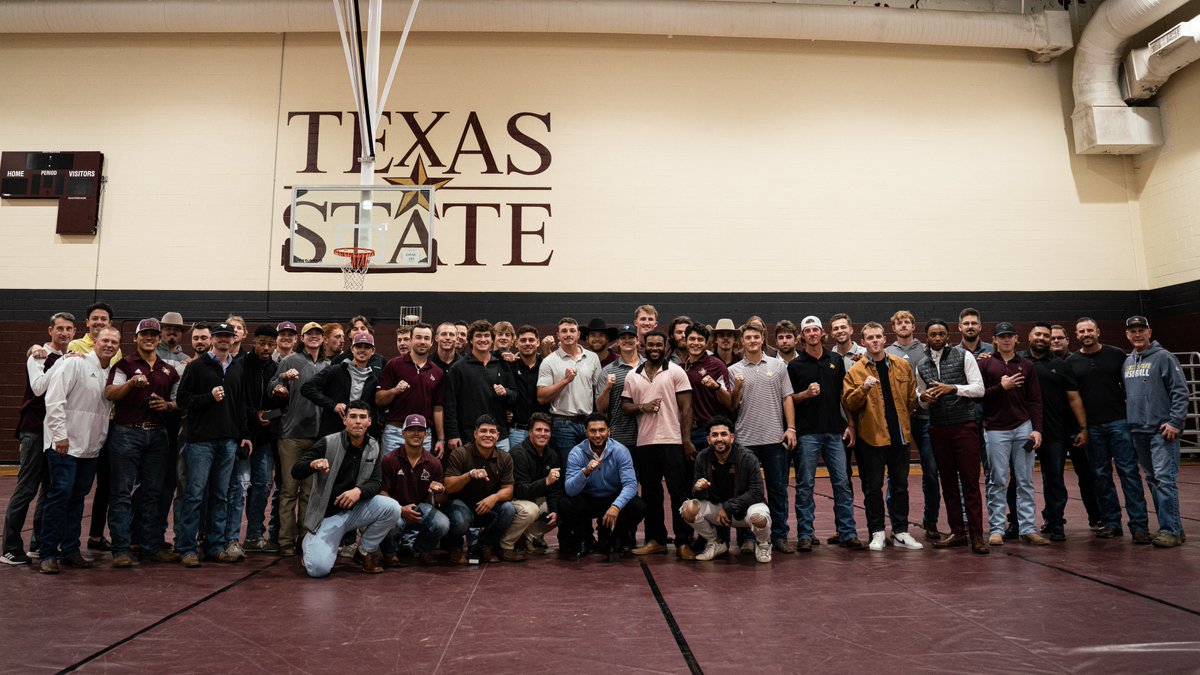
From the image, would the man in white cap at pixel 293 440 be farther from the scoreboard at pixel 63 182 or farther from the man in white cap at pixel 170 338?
the scoreboard at pixel 63 182

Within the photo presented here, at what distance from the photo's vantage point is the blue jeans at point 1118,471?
18.7ft

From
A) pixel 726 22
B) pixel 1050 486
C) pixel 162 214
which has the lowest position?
pixel 1050 486

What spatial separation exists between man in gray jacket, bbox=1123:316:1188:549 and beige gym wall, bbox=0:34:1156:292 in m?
6.03

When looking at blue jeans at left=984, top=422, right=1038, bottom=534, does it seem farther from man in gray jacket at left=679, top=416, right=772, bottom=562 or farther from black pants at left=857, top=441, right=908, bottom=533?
man in gray jacket at left=679, top=416, right=772, bottom=562

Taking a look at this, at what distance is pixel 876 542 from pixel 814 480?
2.13ft

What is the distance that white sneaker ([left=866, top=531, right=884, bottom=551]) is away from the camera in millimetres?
5551

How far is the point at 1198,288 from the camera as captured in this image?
10.9m

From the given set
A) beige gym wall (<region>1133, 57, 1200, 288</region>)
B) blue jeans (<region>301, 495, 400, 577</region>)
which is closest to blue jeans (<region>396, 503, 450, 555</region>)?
blue jeans (<region>301, 495, 400, 577</region>)

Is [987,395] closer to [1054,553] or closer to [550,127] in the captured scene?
[1054,553]

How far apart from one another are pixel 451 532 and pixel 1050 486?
4.83 metres

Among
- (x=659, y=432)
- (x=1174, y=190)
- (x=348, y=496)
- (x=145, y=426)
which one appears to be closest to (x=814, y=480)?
(x=659, y=432)

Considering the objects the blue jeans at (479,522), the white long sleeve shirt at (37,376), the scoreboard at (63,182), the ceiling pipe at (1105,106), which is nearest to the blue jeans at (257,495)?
the white long sleeve shirt at (37,376)

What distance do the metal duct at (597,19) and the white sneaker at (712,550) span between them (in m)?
8.92

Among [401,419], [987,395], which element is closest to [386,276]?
[401,419]
